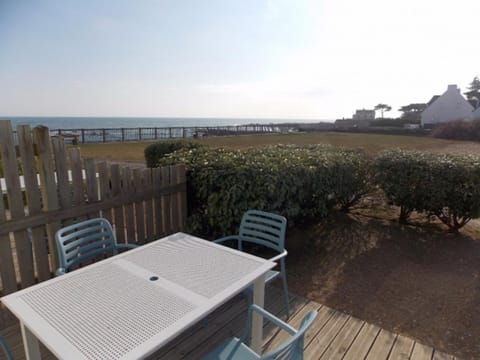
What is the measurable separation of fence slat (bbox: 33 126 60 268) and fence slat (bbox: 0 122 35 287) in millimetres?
153

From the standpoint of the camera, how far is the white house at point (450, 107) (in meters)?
31.8

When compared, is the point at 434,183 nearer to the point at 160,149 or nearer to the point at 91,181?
the point at 91,181

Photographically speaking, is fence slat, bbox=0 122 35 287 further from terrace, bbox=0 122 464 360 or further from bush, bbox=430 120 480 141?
bush, bbox=430 120 480 141

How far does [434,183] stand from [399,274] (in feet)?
5.11

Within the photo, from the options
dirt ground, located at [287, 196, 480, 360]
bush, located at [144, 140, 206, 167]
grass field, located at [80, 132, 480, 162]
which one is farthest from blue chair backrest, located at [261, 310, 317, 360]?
grass field, located at [80, 132, 480, 162]

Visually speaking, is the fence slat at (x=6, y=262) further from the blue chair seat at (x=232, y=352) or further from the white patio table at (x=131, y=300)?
the blue chair seat at (x=232, y=352)

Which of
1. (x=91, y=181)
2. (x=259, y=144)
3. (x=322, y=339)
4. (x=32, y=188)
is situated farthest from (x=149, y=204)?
(x=259, y=144)

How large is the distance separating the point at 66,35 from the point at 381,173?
6.84 m

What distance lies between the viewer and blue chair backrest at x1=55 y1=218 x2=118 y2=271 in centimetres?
188

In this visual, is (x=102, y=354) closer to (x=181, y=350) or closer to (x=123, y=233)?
(x=181, y=350)

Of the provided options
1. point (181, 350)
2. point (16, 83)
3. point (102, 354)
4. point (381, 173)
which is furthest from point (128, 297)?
point (16, 83)

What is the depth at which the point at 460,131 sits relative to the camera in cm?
2364

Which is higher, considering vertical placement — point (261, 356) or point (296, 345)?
point (296, 345)

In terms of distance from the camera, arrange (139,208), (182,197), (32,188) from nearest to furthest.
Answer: (32,188) < (139,208) < (182,197)
